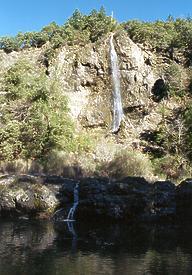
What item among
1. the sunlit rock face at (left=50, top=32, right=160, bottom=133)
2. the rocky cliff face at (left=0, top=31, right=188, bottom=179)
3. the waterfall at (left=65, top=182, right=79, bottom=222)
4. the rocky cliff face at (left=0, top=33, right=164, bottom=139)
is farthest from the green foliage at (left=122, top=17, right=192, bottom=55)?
the waterfall at (left=65, top=182, right=79, bottom=222)

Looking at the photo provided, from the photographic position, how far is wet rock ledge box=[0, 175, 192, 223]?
77.3 ft

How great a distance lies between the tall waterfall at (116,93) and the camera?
4844cm

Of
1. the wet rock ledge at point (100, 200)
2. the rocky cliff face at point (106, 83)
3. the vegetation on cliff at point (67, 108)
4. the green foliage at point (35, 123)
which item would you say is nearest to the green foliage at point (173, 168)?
the vegetation on cliff at point (67, 108)

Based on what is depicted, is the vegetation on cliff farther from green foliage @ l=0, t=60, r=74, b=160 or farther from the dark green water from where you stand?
the dark green water

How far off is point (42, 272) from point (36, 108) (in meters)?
25.6

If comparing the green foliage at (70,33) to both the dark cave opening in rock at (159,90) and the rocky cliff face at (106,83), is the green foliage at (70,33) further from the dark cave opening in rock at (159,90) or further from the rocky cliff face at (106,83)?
the dark cave opening in rock at (159,90)

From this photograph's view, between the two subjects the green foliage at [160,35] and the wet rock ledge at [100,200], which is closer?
the wet rock ledge at [100,200]

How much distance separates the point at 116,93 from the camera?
50.2 metres

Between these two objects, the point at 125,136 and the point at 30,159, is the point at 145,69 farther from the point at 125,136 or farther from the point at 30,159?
the point at 30,159

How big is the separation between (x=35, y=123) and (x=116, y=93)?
1579cm

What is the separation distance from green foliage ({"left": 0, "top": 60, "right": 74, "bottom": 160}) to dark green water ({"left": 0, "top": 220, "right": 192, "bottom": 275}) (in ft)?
49.1

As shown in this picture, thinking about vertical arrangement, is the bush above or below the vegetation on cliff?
below

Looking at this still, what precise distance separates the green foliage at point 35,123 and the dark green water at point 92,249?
14979 mm

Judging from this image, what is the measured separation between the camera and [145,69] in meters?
52.8
